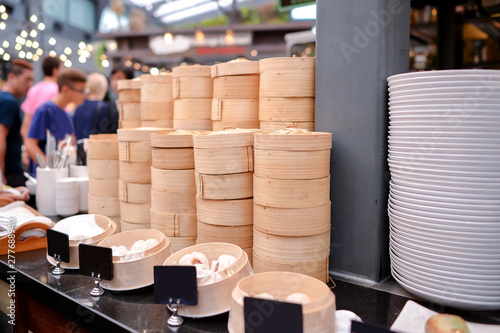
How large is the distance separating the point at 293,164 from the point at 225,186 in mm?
295

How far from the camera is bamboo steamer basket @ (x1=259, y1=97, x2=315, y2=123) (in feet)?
5.52

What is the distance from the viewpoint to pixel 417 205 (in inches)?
50.6

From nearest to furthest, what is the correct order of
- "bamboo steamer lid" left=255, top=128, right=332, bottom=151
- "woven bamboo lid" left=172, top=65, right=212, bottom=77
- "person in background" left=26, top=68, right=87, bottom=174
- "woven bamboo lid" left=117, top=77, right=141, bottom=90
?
1. "bamboo steamer lid" left=255, top=128, right=332, bottom=151
2. "woven bamboo lid" left=172, top=65, right=212, bottom=77
3. "woven bamboo lid" left=117, top=77, right=141, bottom=90
4. "person in background" left=26, top=68, right=87, bottom=174

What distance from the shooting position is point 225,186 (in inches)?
59.4

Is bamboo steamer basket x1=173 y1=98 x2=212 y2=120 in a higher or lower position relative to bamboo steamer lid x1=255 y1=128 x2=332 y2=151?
higher

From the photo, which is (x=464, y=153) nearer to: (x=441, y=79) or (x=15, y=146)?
(x=441, y=79)

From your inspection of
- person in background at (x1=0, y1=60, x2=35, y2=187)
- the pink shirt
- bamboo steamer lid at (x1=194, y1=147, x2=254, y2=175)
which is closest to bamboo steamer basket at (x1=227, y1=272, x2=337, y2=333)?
bamboo steamer lid at (x1=194, y1=147, x2=254, y2=175)

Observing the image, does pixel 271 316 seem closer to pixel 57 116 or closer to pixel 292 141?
pixel 292 141

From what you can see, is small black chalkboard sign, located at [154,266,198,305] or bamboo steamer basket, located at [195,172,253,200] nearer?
small black chalkboard sign, located at [154,266,198,305]

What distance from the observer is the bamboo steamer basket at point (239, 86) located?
1.82m

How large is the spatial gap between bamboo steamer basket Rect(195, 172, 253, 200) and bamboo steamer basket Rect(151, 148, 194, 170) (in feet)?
0.55

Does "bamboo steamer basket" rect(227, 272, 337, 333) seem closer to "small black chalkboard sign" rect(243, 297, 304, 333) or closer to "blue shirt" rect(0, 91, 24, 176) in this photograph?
"small black chalkboard sign" rect(243, 297, 304, 333)

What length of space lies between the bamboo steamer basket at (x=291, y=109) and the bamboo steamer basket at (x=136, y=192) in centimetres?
68

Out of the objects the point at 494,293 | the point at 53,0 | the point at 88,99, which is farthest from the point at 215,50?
the point at 494,293
